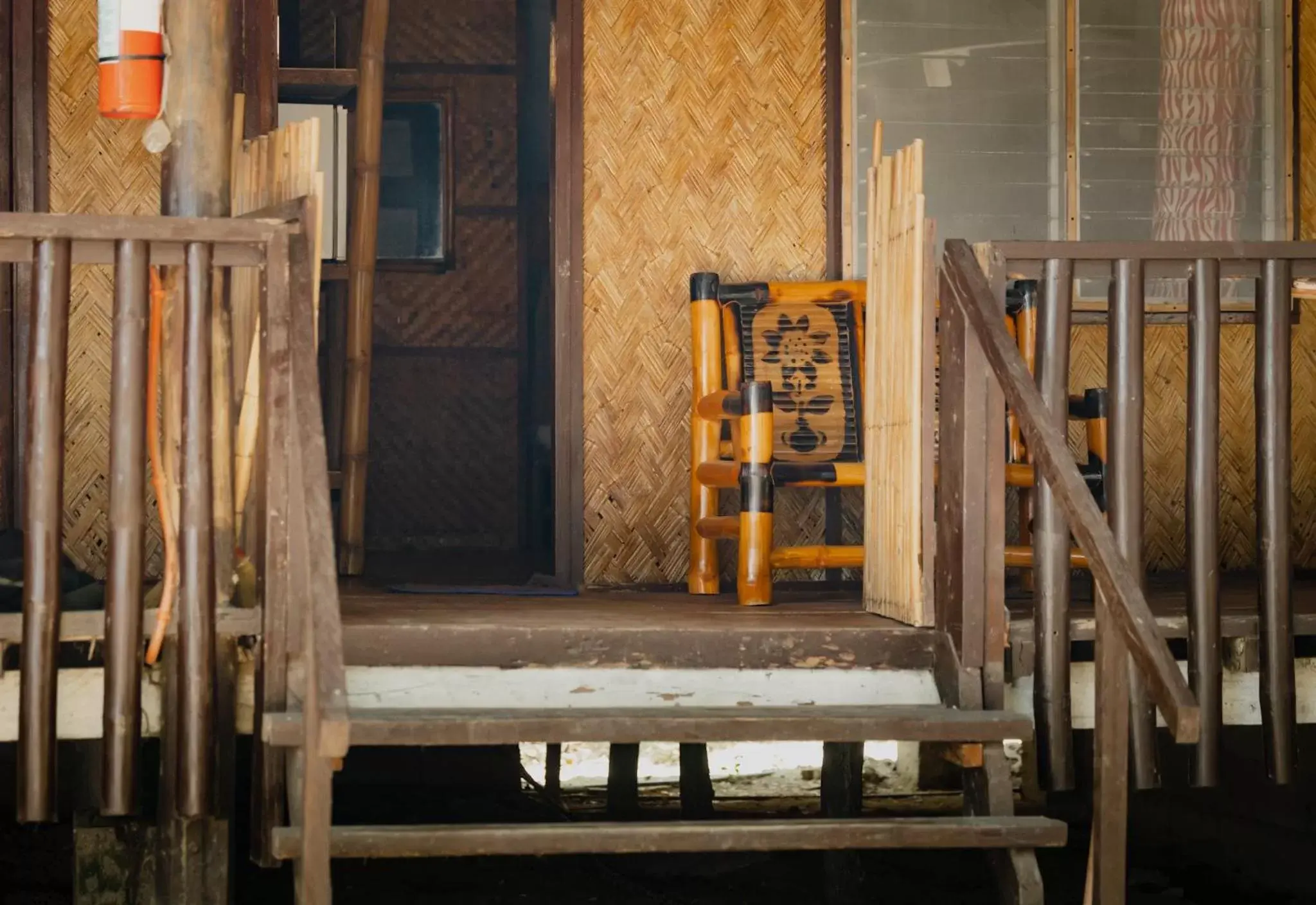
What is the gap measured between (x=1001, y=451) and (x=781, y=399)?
153 centimetres

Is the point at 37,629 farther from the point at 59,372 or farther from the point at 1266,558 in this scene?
the point at 1266,558

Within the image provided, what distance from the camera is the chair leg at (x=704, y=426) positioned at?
5.34 m

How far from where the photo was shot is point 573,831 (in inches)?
130

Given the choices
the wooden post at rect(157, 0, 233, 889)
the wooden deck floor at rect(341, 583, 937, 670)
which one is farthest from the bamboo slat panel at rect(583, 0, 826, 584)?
the wooden post at rect(157, 0, 233, 889)

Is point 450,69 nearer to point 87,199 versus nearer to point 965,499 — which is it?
point 87,199

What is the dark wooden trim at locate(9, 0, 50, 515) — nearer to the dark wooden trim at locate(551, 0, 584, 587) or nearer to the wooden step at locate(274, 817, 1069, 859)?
the dark wooden trim at locate(551, 0, 584, 587)

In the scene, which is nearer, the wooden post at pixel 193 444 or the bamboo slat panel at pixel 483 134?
the wooden post at pixel 193 444

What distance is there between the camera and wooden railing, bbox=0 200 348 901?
11.9ft

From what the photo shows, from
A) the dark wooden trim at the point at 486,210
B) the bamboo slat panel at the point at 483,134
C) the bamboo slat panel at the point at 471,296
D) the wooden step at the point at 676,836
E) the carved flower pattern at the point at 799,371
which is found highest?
the bamboo slat panel at the point at 483,134

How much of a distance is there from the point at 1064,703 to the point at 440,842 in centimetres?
173

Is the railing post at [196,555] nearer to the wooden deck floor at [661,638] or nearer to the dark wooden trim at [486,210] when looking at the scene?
the wooden deck floor at [661,638]

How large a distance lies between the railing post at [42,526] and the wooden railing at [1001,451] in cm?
217

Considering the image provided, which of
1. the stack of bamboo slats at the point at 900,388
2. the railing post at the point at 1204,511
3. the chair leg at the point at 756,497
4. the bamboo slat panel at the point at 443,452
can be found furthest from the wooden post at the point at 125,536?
the bamboo slat panel at the point at 443,452

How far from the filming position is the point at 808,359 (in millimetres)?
5473
